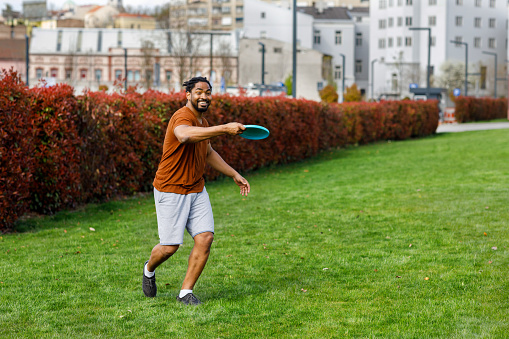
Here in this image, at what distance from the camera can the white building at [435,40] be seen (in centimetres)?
9744

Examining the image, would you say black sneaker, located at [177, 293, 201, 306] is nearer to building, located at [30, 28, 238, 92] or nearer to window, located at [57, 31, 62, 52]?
building, located at [30, 28, 238, 92]

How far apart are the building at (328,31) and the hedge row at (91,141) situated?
76.8m

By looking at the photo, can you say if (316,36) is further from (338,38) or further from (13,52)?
(13,52)

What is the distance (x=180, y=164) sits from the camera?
568cm

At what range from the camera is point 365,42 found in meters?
113

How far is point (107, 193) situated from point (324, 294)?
7.06 meters

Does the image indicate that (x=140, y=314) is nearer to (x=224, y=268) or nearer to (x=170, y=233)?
(x=170, y=233)

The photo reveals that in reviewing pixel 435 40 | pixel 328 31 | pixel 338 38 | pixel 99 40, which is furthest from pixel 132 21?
pixel 435 40

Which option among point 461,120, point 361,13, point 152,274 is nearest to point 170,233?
point 152,274

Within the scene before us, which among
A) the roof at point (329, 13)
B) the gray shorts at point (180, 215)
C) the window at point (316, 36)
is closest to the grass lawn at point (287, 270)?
the gray shorts at point (180, 215)

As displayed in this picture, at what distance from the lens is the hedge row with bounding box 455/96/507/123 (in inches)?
2000

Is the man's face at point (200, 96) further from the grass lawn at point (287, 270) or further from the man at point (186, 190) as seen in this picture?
the grass lawn at point (287, 270)

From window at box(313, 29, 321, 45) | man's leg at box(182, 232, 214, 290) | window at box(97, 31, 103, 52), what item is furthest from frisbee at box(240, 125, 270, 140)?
window at box(313, 29, 321, 45)

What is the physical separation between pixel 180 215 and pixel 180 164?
0.42m
